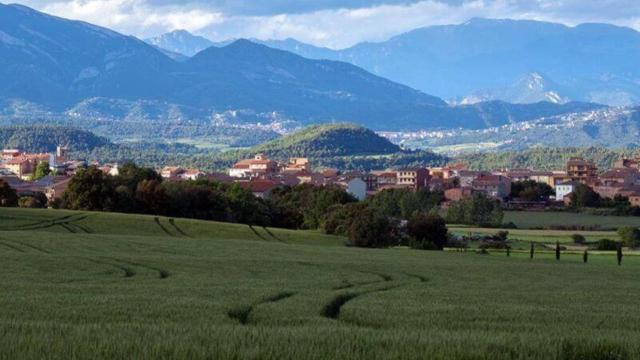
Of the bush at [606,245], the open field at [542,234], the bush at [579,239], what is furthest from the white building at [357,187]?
the bush at [606,245]

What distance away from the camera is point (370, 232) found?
84938mm

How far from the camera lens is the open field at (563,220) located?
115 metres

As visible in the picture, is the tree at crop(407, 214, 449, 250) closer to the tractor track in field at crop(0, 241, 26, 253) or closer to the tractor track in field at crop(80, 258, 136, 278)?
the tractor track in field at crop(0, 241, 26, 253)

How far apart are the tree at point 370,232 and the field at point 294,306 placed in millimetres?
27973

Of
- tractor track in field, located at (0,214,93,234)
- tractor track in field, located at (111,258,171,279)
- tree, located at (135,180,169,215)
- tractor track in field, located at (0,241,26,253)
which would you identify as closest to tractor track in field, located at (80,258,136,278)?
tractor track in field, located at (111,258,171,279)

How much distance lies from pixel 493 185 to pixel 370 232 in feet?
344

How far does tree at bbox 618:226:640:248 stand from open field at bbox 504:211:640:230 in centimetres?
1550

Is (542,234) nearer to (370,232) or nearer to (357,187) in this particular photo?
(370,232)

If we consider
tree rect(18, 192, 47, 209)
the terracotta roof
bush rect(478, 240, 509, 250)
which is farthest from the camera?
the terracotta roof

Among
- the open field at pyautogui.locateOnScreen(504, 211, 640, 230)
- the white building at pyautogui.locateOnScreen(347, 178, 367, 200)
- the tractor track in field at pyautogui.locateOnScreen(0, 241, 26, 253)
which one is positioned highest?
the white building at pyautogui.locateOnScreen(347, 178, 367, 200)

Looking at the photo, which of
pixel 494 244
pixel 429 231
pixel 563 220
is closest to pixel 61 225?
pixel 429 231

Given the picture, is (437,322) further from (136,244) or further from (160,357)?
(136,244)

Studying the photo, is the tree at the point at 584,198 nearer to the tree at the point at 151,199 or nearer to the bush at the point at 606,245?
the bush at the point at 606,245

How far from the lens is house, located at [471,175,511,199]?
179m
